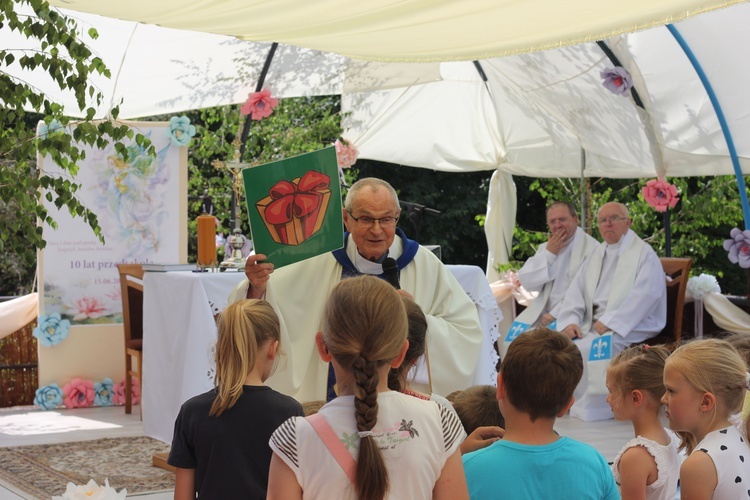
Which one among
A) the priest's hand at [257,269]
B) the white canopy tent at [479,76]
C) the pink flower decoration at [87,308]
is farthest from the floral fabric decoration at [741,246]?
the pink flower decoration at [87,308]

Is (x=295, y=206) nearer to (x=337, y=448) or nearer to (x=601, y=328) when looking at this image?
(x=337, y=448)

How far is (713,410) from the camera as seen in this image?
2.54 metres

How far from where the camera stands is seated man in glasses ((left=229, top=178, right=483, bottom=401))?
3809 millimetres

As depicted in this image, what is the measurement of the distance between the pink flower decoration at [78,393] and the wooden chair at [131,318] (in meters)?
0.43

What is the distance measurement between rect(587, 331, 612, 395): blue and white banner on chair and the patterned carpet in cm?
293

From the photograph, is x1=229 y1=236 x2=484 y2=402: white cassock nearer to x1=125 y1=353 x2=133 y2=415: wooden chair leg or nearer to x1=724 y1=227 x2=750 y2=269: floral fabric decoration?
x1=724 y1=227 x2=750 y2=269: floral fabric decoration

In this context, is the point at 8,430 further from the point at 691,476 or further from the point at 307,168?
the point at 691,476

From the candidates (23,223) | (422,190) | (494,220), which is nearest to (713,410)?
(23,223)

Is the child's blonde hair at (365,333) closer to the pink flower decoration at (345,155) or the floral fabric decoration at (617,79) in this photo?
the pink flower decoration at (345,155)

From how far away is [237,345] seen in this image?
103 inches

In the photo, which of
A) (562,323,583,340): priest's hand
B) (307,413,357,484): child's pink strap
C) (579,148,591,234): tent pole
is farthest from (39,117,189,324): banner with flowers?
(307,413,357,484): child's pink strap

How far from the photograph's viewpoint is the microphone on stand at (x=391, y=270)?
11.5 feet

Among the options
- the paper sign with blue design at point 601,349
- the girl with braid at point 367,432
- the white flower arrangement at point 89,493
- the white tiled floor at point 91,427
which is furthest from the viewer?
the paper sign with blue design at point 601,349

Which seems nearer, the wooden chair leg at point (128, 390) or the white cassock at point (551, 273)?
the wooden chair leg at point (128, 390)
